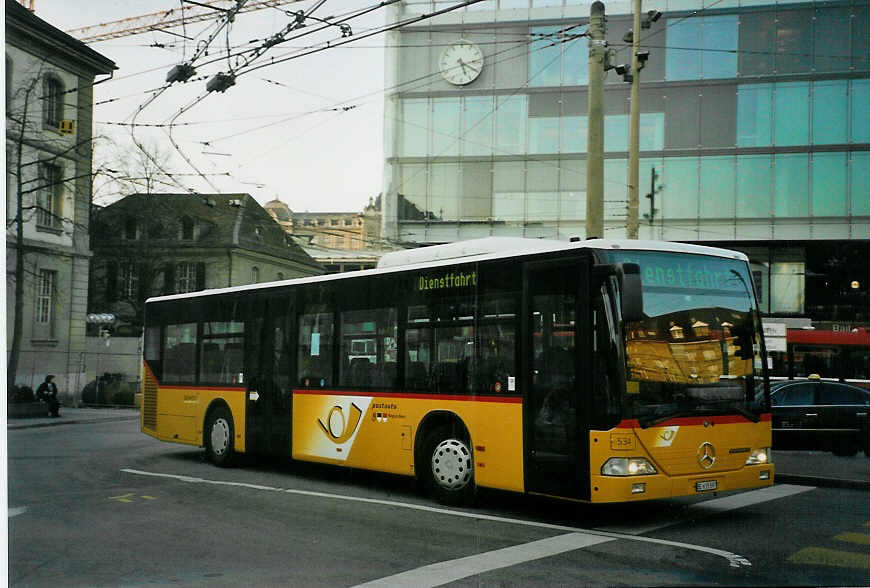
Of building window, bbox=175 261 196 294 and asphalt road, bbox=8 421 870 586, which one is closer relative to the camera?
asphalt road, bbox=8 421 870 586

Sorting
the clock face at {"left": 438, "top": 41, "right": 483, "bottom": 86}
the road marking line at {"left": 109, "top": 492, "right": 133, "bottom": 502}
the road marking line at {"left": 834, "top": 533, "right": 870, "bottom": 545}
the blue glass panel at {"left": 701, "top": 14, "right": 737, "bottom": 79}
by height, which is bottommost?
the road marking line at {"left": 109, "top": 492, "right": 133, "bottom": 502}

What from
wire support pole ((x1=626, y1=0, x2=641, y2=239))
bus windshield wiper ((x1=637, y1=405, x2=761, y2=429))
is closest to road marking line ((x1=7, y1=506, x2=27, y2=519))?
bus windshield wiper ((x1=637, y1=405, x2=761, y2=429))

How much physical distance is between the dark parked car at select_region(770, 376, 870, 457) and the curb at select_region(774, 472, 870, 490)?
3.99 meters

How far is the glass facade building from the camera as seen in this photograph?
16688 mm

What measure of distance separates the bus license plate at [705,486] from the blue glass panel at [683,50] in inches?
602

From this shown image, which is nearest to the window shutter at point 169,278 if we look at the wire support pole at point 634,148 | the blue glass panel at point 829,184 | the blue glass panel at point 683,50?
the wire support pole at point 634,148

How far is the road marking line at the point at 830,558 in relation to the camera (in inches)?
307

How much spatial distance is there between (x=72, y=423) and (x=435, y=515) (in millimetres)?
10314

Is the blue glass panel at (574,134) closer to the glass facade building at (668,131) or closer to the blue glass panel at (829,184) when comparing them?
the glass facade building at (668,131)

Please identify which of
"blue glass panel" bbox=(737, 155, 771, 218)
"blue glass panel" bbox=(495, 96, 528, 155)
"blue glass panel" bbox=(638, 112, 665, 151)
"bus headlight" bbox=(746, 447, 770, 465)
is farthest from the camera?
"blue glass panel" bbox=(638, 112, 665, 151)

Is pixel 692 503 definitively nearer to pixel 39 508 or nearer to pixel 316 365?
pixel 316 365

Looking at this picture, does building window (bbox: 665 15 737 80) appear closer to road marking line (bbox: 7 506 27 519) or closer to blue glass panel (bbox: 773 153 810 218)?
blue glass panel (bbox: 773 153 810 218)

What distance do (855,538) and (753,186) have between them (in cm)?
1622

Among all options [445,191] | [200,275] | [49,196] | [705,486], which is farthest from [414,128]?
[705,486]
